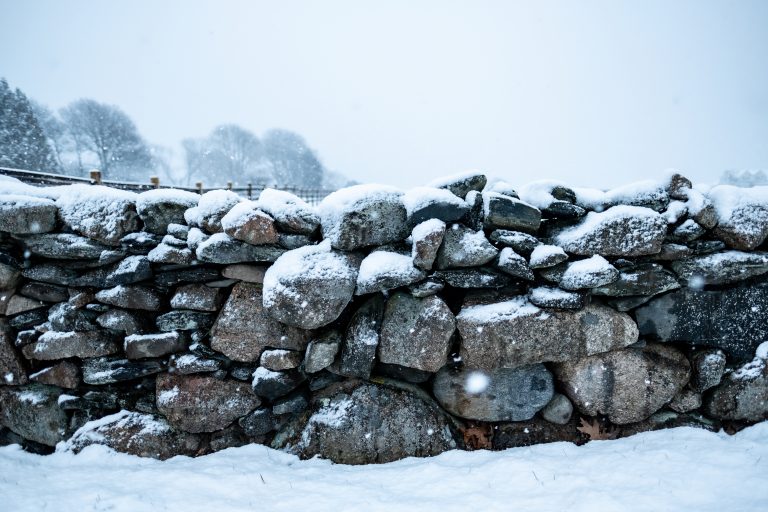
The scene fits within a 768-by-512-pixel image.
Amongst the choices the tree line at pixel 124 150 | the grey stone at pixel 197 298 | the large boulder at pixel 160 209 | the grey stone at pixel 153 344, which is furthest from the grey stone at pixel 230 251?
the tree line at pixel 124 150

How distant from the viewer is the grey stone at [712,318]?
124 inches

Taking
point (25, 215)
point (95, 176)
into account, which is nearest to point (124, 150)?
point (95, 176)

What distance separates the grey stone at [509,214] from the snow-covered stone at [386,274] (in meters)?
0.78

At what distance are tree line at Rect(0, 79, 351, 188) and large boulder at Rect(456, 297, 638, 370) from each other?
12.0 metres

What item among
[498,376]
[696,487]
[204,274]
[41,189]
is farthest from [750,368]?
[41,189]

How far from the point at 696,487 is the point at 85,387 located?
16.8 feet

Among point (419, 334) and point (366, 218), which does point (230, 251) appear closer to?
point (366, 218)

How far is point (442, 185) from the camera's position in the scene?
3.43 meters

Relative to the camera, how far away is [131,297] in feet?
10.9

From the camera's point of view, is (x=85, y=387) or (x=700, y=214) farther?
(x=85, y=387)

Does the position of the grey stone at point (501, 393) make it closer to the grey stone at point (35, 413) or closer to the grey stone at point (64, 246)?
the grey stone at point (64, 246)

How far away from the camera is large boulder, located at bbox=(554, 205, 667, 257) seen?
3023 mm

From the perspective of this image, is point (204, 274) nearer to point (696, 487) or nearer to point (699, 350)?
point (696, 487)

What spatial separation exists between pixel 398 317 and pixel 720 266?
110 inches
